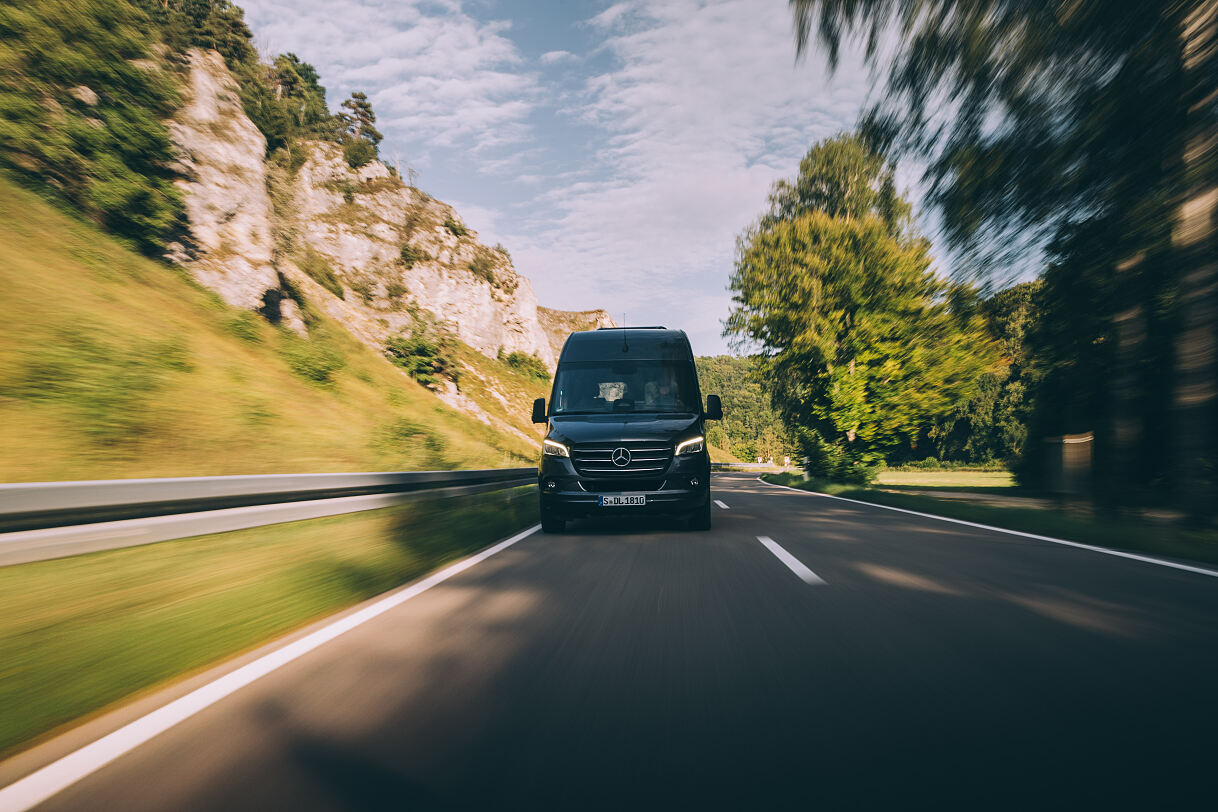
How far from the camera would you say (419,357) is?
51.6 meters

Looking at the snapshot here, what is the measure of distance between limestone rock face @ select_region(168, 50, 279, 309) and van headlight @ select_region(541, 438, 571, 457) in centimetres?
2522

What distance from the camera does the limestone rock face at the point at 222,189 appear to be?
29734 millimetres

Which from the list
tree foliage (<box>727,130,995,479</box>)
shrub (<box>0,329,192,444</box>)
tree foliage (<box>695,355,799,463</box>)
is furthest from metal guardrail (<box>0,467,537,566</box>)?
tree foliage (<box>695,355,799,463</box>)

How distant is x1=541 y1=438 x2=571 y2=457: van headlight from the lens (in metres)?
8.58

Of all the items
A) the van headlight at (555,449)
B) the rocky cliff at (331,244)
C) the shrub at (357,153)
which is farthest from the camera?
the shrub at (357,153)

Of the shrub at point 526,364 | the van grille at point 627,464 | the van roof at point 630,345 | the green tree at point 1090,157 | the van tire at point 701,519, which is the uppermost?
the shrub at point 526,364

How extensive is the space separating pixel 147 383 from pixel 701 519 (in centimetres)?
1210

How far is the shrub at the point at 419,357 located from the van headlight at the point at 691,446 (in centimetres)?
4481

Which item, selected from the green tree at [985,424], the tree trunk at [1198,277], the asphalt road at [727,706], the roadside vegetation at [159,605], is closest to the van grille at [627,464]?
the roadside vegetation at [159,605]

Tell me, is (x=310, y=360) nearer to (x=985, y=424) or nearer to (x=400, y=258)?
(x=400, y=258)

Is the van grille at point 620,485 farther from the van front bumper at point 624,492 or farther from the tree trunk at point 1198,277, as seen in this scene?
the tree trunk at point 1198,277

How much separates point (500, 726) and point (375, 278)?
63009mm

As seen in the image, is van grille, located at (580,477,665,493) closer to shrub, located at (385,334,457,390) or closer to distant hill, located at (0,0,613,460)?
distant hill, located at (0,0,613,460)

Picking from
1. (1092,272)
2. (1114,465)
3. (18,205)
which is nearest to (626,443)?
(1092,272)
